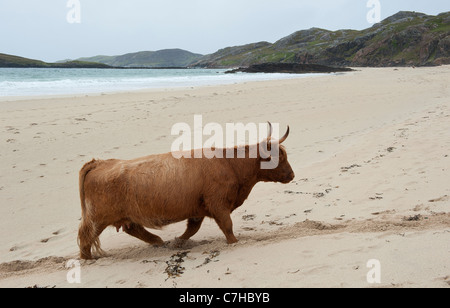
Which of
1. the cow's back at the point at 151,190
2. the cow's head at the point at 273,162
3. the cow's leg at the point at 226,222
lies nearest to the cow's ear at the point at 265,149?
the cow's head at the point at 273,162

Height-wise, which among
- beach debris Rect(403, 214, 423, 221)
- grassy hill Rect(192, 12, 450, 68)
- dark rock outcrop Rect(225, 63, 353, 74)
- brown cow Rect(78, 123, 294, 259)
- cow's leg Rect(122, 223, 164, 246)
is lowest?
cow's leg Rect(122, 223, 164, 246)

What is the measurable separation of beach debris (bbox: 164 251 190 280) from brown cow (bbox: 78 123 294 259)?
0.48 metres

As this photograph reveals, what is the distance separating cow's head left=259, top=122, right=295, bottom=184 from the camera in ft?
17.9

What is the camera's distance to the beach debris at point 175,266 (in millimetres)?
4145

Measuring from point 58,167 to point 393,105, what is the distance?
1421 cm

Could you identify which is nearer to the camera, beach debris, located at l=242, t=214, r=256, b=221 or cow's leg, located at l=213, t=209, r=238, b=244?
cow's leg, located at l=213, t=209, r=238, b=244

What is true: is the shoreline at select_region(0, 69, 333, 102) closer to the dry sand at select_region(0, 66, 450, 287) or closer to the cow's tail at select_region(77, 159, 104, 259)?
the dry sand at select_region(0, 66, 450, 287)

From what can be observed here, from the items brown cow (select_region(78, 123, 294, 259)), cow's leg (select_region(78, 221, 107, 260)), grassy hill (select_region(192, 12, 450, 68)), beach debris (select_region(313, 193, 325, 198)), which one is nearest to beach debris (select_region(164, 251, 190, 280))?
brown cow (select_region(78, 123, 294, 259))

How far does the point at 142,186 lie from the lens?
4855 millimetres

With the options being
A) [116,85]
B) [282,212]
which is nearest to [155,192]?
[282,212]

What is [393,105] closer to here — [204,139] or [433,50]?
[204,139]

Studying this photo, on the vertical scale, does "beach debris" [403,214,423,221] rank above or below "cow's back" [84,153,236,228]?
below

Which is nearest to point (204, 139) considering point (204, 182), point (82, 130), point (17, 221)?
point (82, 130)

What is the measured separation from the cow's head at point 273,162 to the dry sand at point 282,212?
2.40ft
